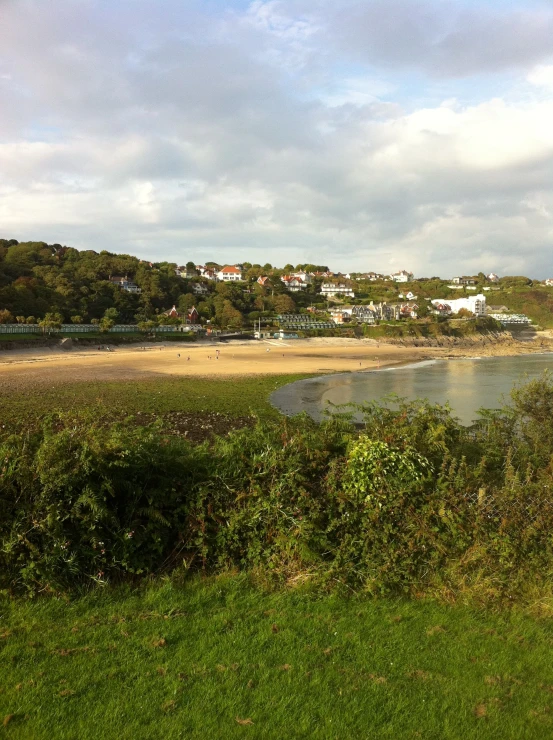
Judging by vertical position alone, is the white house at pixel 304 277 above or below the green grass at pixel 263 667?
above

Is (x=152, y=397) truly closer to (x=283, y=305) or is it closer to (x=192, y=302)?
(x=192, y=302)

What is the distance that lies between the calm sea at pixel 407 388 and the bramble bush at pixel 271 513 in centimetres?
1547

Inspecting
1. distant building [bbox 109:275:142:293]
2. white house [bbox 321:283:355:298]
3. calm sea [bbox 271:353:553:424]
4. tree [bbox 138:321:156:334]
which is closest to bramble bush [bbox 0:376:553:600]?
calm sea [bbox 271:353:553:424]

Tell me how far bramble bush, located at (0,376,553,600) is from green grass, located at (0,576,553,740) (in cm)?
28

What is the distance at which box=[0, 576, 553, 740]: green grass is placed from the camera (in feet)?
9.91

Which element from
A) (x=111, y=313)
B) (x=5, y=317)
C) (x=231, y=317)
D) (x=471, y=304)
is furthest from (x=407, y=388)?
(x=471, y=304)

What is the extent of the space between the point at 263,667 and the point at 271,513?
4.71ft

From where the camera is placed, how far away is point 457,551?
457 cm

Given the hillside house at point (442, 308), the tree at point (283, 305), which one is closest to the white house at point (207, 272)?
the tree at point (283, 305)

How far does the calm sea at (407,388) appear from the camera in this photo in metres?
24.6

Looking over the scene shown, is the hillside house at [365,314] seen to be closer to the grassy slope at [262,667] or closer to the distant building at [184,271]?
the distant building at [184,271]

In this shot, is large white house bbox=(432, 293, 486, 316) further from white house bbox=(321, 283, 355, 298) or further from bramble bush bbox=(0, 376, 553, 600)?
bramble bush bbox=(0, 376, 553, 600)

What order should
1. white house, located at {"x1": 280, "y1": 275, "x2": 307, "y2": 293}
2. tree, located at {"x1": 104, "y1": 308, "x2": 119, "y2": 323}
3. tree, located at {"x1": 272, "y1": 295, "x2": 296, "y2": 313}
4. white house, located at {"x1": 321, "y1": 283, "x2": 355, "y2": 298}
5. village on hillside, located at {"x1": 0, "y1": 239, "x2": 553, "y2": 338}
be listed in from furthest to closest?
white house, located at {"x1": 321, "y1": 283, "x2": 355, "y2": 298} < white house, located at {"x1": 280, "y1": 275, "x2": 307, "y2": 293} < tree, located at {"x1": 272, "y1": 295, "x2": 296, "y2": 313} < tree, located at {"x1": 104, "y1": 308, "x2": 119, "y2": 323} < village on hillside, located at {"x1": 0, "y1": 239, "x2": 553, "y2": 338}

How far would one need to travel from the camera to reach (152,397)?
78.8 ft
